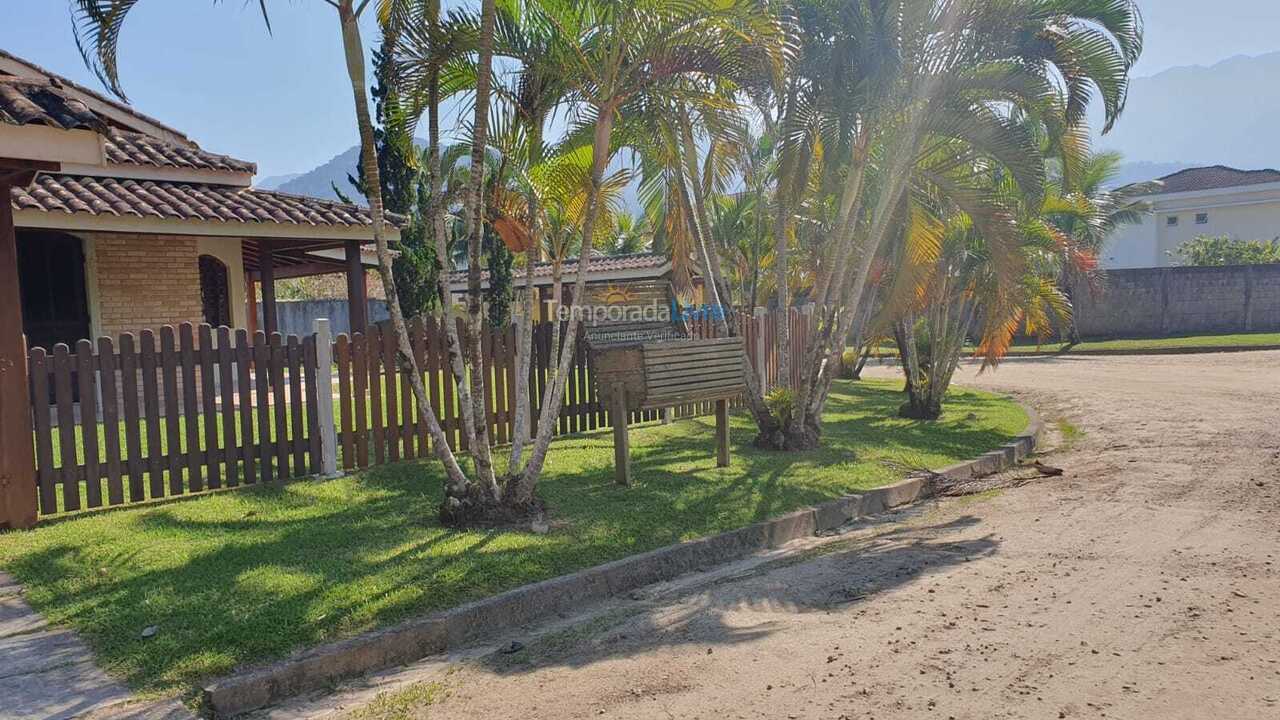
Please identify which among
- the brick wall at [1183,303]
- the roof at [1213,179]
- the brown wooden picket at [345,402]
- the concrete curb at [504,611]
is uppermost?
the roof at [1213,179]

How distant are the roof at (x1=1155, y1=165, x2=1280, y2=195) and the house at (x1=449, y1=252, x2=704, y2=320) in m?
26.6

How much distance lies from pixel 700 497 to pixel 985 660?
362 cm

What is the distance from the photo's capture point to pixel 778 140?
390 inches

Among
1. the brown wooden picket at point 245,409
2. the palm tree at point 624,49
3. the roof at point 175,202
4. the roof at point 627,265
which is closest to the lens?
the palm tree at point 624,49

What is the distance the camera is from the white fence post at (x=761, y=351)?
41.0 ft

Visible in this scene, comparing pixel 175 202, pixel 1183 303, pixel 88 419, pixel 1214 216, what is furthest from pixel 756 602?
pixel 1214 216

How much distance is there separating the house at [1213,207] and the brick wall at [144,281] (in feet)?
120

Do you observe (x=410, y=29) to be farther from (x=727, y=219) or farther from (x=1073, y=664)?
(x=727, y=219)

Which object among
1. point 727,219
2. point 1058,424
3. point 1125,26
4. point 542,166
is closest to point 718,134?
point 542,166

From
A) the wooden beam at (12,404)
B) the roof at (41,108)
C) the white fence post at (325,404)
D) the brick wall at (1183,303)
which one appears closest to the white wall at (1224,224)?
the brick wall at (1183,303)

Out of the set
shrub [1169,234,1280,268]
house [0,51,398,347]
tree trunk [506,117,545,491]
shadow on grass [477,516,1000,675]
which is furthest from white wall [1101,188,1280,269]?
tree trunk [506,117,545,491]

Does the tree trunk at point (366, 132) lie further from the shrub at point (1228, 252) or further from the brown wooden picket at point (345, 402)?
the shrub at point (1228, 252)

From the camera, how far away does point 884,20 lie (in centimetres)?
895

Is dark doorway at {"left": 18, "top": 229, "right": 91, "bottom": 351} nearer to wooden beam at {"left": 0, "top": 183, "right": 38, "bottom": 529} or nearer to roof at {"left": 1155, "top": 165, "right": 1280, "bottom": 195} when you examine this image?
wooden beam at {"left": 0, "top": 183, "right": 38, "bottom": 529}
